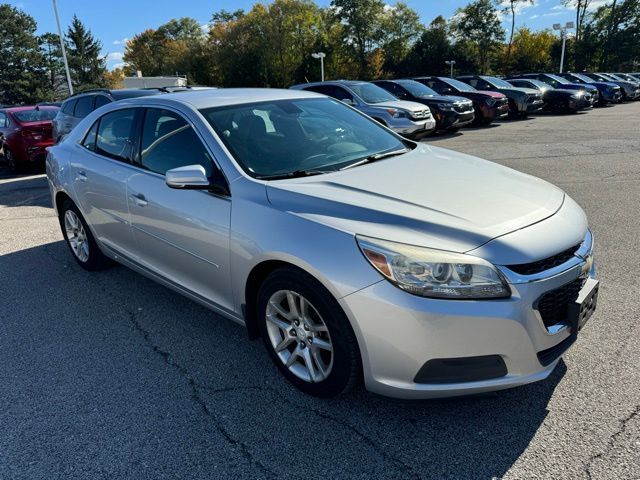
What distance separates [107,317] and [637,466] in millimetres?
3591

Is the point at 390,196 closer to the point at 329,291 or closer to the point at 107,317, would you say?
the point at 329,291

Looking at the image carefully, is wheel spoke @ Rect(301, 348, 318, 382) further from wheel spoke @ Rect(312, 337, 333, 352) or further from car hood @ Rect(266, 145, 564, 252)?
car hood @ Rect(266, 145, 564, 252)

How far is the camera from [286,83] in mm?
68688

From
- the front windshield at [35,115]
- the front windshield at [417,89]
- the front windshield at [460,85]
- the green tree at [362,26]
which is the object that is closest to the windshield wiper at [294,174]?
the front windshield at [35,115]

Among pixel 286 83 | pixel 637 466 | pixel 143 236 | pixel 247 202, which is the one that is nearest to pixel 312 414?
pixel 247 202

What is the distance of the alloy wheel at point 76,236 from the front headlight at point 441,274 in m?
3.58

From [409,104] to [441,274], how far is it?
11893mm

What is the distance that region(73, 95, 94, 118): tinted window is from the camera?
32.9 ft

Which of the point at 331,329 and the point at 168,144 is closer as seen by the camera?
the point at 331,329

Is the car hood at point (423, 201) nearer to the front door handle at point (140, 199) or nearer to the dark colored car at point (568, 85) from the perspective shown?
the front door handle at point (140, 199)

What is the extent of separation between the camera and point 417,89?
16047mm

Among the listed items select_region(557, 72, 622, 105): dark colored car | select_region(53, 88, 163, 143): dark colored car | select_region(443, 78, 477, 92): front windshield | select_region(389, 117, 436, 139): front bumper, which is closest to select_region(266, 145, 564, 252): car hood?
select_region(53, 88, 163, 143): dark colored car

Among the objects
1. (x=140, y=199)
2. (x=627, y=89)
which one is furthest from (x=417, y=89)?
A: (x=627, y=89)

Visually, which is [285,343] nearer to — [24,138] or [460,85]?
[24,138]
